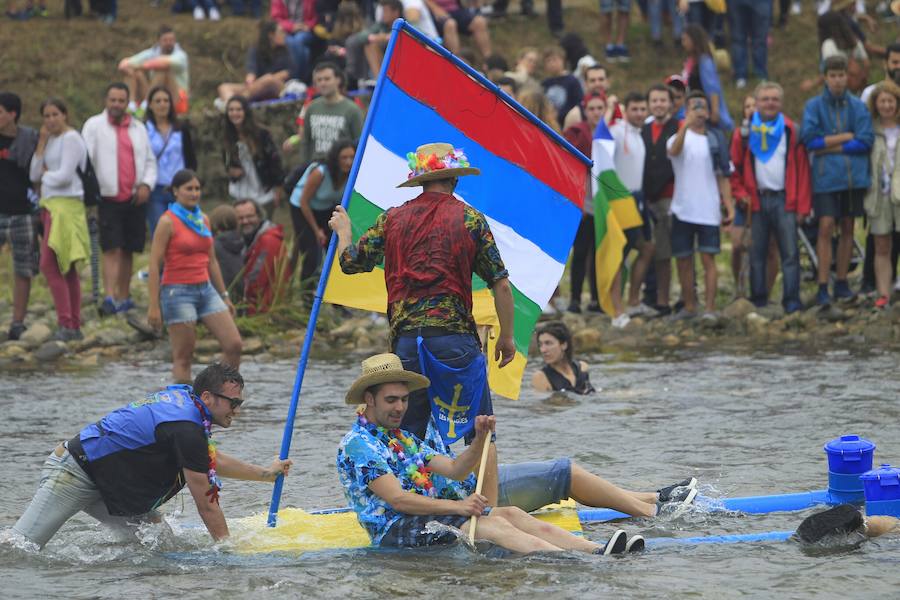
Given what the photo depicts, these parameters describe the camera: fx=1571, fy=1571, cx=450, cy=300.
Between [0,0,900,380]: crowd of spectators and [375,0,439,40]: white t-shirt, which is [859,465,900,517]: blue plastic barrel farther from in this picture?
[375,0,439,40]: white t-shirt

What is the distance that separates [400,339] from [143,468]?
1.54 meters

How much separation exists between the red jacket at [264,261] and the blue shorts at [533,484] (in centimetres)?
750

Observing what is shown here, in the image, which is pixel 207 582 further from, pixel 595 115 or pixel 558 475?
pixel 595 115

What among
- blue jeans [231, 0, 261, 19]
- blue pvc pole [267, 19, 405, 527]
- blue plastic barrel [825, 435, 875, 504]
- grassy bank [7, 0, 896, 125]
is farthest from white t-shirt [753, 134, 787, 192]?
blue jeans [231, 0, 261, 19]

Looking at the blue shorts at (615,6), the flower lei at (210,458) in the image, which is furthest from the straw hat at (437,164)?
the blue shorts at (615,6)

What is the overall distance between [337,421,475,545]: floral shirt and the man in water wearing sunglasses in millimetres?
646

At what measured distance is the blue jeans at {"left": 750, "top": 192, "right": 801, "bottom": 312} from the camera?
50.9ft

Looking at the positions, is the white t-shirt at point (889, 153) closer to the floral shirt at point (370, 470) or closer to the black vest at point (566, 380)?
the black vest at point (566, 380)

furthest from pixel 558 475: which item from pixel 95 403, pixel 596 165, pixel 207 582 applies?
pixel 596 165

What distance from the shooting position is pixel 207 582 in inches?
314

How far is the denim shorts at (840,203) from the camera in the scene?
50.5 feet

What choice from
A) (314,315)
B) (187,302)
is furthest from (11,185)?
(314,315)

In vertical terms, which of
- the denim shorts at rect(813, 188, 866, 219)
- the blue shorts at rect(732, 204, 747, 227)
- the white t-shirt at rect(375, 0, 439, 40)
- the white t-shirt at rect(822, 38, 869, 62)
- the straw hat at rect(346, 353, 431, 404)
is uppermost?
the white t-shirt at rect(375, 0, 439, 40)

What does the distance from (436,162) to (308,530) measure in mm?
2183
